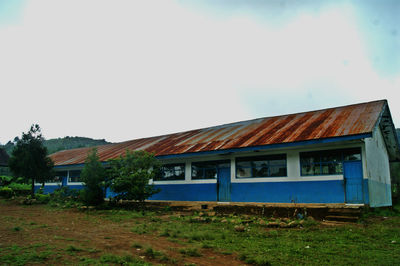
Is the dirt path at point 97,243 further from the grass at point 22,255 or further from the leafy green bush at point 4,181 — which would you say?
the leafy green bush at point 4,181

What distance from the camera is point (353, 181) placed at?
12.5 m

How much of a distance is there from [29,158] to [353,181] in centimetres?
1925

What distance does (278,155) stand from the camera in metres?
14.5

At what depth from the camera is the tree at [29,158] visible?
67.1ft

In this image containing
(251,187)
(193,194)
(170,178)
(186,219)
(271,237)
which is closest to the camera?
(271,237)

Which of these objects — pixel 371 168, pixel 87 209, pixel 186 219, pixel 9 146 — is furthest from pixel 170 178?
pixel 9 146

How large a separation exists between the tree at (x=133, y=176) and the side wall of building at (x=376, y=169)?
10341 mm

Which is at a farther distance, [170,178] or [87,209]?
[170,178]

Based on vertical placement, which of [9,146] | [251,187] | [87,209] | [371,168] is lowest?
[87,209]

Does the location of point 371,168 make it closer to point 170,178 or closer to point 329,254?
point 329,254

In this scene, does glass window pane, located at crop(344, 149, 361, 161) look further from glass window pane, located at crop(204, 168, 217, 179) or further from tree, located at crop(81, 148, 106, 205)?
tree, located at crop(81, 148, 106, 205)

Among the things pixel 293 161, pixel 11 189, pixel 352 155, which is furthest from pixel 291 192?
pixel 11 189

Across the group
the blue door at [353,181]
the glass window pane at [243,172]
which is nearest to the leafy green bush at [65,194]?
the glass window pane at [243,172]

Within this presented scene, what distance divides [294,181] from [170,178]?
25.5 ft
